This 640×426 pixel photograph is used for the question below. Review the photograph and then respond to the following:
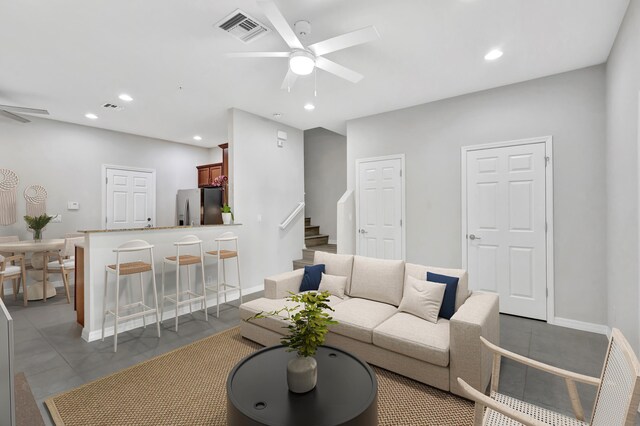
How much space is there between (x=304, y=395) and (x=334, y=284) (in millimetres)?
1668

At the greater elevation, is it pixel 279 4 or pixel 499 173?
pixel 279 4

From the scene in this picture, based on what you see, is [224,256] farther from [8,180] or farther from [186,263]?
[8,180]

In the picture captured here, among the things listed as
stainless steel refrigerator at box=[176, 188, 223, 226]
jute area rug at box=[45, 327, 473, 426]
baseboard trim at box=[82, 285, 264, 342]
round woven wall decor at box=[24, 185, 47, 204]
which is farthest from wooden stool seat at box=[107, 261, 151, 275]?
round woven wall decor at box=[24, 185, 47, 204]

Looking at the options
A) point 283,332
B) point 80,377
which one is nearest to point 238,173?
point 283,332

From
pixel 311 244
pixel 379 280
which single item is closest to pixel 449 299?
pixel 379 280

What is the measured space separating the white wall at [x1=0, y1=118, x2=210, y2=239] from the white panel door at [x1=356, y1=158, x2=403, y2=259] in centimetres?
436

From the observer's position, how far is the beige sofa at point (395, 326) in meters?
2.11

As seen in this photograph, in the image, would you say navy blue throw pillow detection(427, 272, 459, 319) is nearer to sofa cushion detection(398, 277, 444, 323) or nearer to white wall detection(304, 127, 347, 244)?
sofa cushion detection(398, 277, 444, 323)

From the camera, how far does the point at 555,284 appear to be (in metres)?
3.55

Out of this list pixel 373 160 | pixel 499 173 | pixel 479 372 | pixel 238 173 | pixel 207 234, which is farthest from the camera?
pixel 373 160

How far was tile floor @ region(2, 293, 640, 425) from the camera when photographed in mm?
2279

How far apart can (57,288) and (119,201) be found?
176 cm

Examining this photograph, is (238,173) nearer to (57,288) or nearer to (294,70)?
(294,70)

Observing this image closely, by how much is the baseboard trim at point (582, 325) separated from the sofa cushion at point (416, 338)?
196 centimetres
